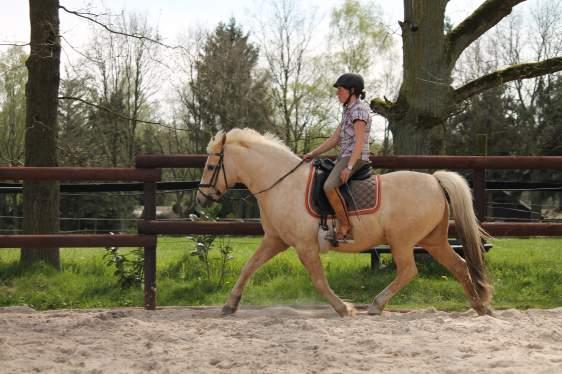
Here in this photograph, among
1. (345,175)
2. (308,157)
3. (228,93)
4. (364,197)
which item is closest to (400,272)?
(364,197)

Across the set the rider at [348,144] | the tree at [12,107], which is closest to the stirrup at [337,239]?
→ the rider at [348,144]

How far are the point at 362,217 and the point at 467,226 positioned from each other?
41.7 inches

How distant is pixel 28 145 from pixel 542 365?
293 inches

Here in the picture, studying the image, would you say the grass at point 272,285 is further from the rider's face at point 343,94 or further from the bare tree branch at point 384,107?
the rider's face at point 343,94

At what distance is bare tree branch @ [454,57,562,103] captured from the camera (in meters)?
9.74

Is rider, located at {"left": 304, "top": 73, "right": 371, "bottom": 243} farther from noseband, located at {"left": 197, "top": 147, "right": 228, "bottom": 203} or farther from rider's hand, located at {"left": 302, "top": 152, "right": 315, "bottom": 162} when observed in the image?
noseband, located at {"left": 197, "top": 147, "right": 228, "bottom": 203}

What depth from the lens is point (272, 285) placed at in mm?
8273

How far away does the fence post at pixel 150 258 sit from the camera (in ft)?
23.3

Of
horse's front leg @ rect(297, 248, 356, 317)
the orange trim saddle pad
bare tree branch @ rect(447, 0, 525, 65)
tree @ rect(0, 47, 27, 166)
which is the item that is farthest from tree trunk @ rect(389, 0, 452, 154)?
tree @ rect(0, 47, 27, 166)

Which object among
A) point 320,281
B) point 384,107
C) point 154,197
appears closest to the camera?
point 320,281

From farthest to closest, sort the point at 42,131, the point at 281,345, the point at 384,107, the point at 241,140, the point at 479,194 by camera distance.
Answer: the point at 384,107 → the point at 42,131 → the point at 479,194 → the point at 241,140 → the point at 281,345

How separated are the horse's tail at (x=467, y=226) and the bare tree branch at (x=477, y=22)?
3.94 meters

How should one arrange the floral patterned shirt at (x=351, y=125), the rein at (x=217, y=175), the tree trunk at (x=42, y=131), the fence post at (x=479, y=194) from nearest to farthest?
the floral patterned shirt at (x=351, y=125), the rein at (x=217, y=175), the fence post at (x=479, y=194), the tree trunk at (x=42, y=131)

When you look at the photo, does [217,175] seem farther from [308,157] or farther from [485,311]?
[485,311]
